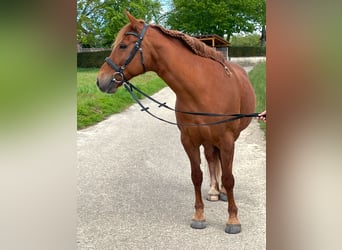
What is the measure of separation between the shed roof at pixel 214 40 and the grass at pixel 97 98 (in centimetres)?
35

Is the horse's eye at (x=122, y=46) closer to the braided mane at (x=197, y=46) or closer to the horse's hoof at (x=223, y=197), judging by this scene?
the braided mane at (x=197, y=46)

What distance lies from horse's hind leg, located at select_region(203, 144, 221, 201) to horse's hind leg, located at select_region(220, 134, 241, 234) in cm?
35

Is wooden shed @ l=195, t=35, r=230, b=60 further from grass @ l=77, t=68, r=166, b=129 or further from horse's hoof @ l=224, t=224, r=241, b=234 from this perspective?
horse's hoof @ l=224, t=224, r=241, b=234

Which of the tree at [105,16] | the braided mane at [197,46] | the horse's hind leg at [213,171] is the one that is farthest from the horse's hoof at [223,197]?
the tree at [105,16]

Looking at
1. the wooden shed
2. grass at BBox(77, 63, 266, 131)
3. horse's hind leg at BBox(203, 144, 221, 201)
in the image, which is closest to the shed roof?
the wooden shed

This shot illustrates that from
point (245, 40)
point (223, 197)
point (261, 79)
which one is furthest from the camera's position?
point (223, 197)

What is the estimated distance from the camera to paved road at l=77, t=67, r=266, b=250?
1.49 meters

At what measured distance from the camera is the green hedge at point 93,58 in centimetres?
110

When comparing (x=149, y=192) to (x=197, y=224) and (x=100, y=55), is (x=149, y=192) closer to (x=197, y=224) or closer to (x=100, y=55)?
(x=197, y=224)

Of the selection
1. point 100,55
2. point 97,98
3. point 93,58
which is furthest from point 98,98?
point 93,58

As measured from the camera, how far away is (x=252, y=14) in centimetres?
106

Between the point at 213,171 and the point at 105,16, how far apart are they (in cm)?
118

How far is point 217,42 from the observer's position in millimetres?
1407
